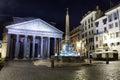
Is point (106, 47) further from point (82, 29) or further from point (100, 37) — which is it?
point (82, 29)

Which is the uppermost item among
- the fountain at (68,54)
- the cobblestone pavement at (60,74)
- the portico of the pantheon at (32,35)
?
the portico of the pantheon at (32,35)

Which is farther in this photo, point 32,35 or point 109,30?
point 32,35

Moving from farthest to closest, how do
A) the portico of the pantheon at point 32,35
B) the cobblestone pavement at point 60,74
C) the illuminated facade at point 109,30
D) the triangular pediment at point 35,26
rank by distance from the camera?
1. the triangular pediment at point 35,26
2. the portico of the pantheon at point 32,35
3. the illuminated facade at point 109,30
4. the cobblestone pavement at point 60,74

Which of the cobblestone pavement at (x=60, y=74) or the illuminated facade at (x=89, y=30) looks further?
the illuminated facade at (x=89, y=30)

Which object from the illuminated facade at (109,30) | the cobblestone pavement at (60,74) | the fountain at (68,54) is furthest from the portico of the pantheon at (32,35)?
the cobblestone pavement at (60,74)

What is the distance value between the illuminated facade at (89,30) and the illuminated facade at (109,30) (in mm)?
2931

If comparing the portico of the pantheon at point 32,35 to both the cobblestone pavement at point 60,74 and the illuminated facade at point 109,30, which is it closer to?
the illuminated facade at point 109,30

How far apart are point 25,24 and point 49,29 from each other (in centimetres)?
957

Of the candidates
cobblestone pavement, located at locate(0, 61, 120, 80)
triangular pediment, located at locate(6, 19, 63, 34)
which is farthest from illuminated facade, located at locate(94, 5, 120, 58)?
cobblestone pavement, located at locate(0, 61, 120, 80)

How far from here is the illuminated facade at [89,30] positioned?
199ft

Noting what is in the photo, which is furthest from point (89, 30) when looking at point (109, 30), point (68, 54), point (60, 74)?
point (60, 74)

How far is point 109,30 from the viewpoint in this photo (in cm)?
5100

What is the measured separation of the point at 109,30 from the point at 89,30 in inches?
548

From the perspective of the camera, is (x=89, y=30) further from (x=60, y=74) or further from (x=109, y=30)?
(x=60, y=74)
